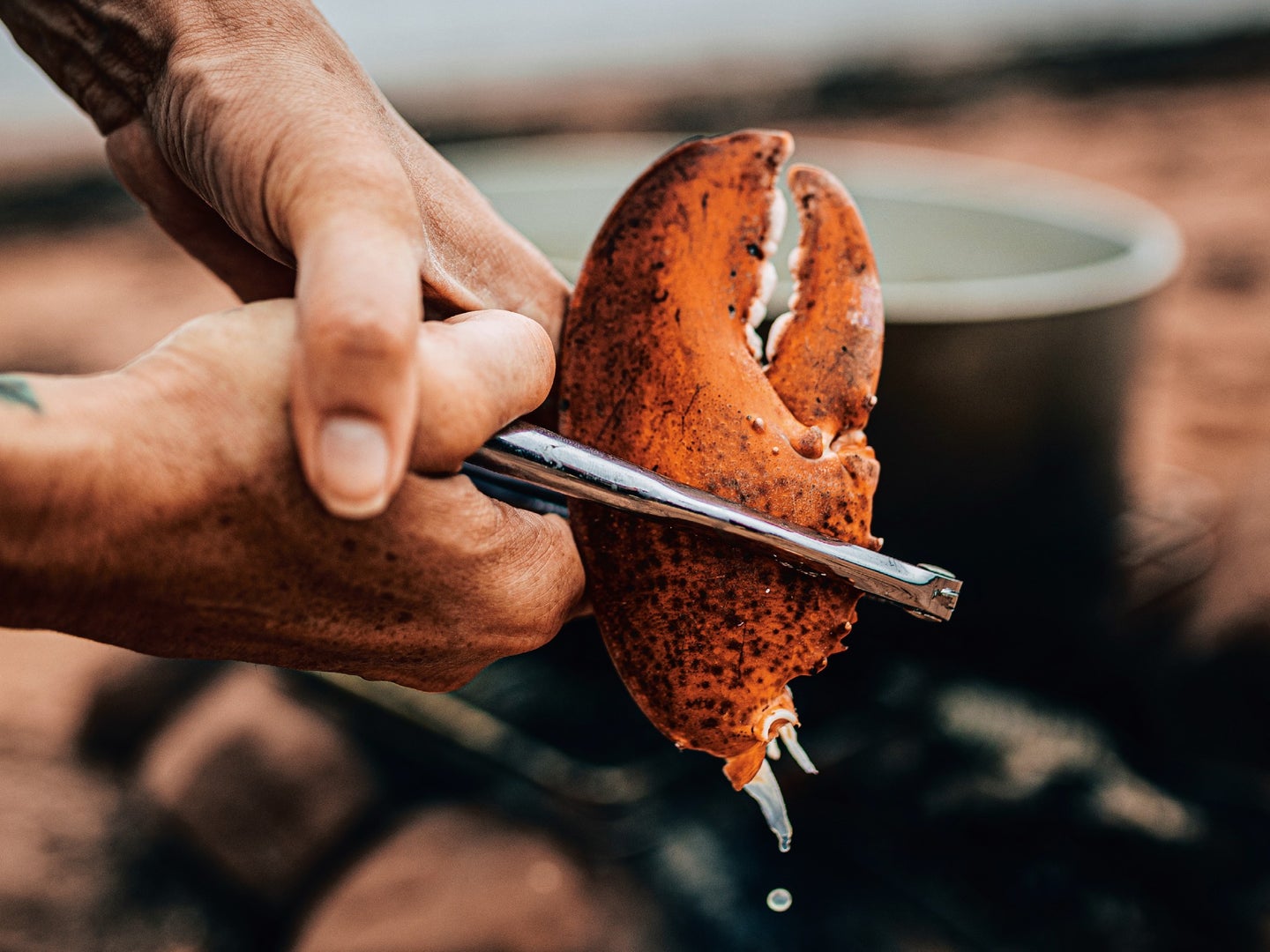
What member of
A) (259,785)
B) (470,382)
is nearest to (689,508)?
(470,382)

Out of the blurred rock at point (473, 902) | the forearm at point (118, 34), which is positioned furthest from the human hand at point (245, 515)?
the blurred rock at point (473, 902)

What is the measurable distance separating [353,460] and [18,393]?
0.99 ft

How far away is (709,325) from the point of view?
116 cm

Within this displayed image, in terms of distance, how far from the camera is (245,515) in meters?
0.81

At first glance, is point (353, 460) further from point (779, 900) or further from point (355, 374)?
point (779, 900)

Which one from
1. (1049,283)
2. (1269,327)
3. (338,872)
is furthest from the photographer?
(1269,327)

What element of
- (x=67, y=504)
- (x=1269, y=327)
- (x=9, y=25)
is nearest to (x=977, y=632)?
(x=67, y=504)

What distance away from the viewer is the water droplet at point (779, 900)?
6.44ft

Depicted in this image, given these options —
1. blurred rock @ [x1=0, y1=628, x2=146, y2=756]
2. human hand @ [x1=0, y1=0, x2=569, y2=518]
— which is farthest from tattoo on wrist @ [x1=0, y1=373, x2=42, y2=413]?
blurred rock @ [x1=0, y1=628, x2=146, y2=756]

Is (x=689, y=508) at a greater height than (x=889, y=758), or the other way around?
(x=689, y=508)

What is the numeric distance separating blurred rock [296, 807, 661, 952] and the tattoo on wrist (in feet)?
5.21

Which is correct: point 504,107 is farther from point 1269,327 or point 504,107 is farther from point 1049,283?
point 1049,283

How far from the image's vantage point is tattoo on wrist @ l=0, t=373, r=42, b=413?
29.0 inches

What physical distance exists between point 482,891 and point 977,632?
4.95 feet
